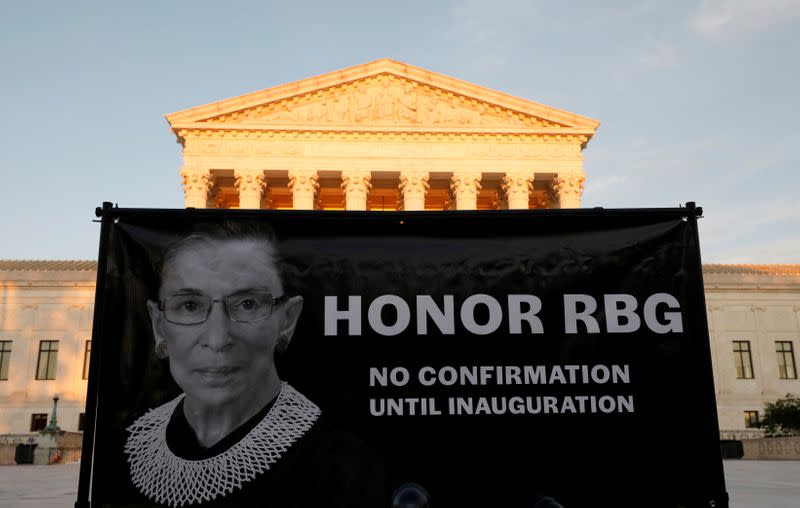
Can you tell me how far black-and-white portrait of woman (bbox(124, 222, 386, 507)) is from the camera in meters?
3.73

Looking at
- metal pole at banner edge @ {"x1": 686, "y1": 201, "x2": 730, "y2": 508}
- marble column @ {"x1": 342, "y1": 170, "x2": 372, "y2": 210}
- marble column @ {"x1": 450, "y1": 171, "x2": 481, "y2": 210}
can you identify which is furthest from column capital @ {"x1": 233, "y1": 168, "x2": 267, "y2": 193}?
metal pole at banner edge @ {"x1": 686, "y1": 201, "x2": 730, "y2": 508}

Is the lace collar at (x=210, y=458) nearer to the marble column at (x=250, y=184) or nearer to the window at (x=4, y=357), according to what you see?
the marble column at (x=250, y=184)

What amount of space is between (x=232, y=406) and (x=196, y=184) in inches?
1719

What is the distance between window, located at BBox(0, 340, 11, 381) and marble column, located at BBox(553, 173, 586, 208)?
1483 inches

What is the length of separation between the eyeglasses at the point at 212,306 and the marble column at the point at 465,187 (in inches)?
1679

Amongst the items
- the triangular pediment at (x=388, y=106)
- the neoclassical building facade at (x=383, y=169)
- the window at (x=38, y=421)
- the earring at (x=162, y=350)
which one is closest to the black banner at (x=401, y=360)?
the earring at (x=162, y=350)

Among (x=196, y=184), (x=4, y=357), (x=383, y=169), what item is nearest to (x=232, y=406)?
(x=383, y=169)

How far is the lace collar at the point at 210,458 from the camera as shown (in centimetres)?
370

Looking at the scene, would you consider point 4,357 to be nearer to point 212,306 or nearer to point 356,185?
point 356,185

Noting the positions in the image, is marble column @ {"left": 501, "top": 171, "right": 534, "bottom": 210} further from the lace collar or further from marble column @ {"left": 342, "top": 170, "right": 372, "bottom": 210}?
the lace collar

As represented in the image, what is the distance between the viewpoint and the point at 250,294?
3969 millimetres

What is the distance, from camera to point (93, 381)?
12.4 ft

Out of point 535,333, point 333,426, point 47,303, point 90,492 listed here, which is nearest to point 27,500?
point 90,492

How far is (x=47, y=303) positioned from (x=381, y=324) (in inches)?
1863
